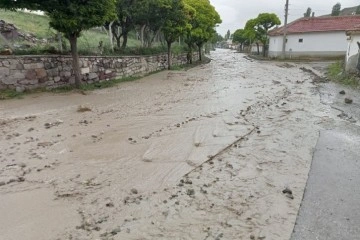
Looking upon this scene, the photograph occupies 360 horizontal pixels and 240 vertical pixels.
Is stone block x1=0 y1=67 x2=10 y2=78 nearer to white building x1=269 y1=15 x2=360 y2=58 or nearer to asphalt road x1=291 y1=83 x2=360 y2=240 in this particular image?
asphalt road x1=291 y1=83 x2=360 y2=240

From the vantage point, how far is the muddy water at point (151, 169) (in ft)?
12.5

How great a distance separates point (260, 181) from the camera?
5.03 metres

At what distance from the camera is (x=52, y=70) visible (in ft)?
41.3

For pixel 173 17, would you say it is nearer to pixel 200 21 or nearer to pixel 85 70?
pixel 200 21

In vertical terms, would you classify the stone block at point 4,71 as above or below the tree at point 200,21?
below

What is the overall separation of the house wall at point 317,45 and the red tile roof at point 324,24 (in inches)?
24.2

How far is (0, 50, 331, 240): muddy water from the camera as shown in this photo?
3.79m

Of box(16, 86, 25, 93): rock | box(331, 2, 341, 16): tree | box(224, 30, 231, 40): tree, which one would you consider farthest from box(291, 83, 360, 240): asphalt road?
box(224, 30, 231, 40): tree

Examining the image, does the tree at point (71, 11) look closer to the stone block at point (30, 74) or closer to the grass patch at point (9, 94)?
the stone block at point (30, 74)

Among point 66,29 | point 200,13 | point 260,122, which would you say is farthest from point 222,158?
point 200,13

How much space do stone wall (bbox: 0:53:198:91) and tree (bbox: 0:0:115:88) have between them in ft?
4.95

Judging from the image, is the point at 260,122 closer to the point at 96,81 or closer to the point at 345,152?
the point at 345,152

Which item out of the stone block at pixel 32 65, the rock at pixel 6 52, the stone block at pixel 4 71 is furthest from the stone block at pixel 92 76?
the stone block at pixel 4 71

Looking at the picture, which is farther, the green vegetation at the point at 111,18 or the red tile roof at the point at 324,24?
the red tile roof at the point at 324,24
